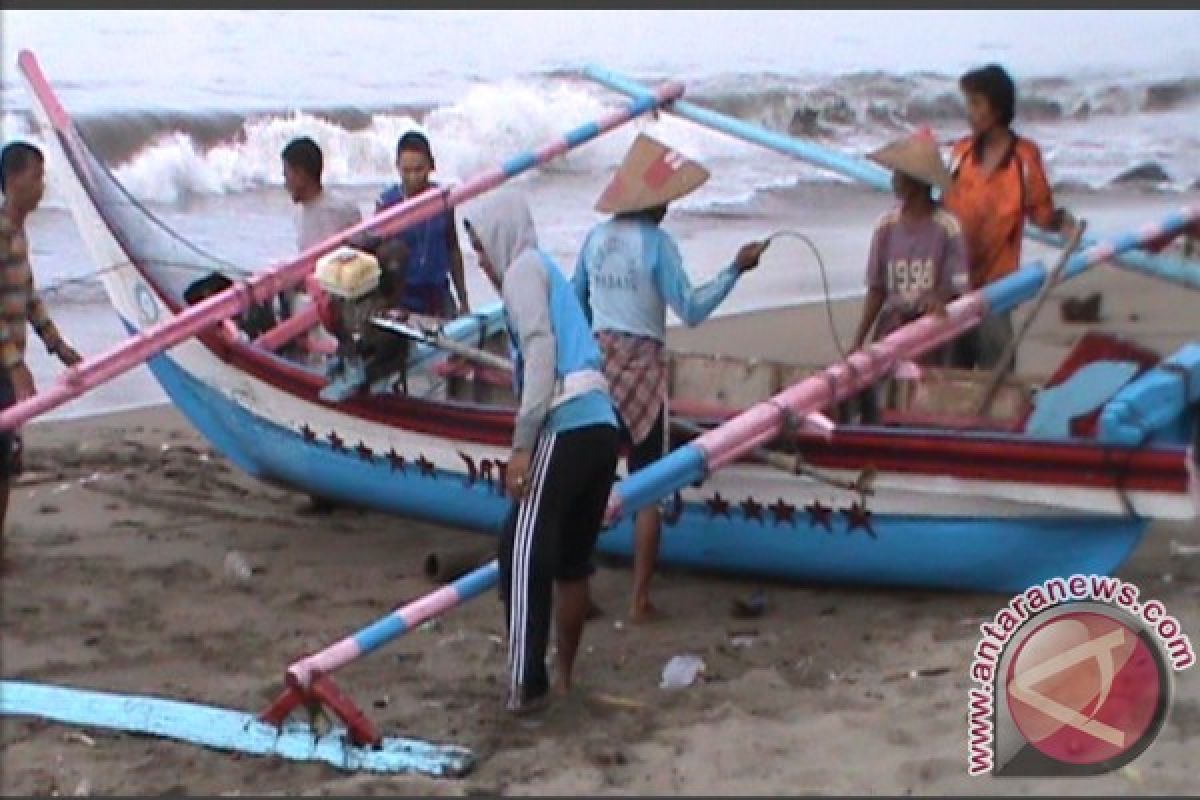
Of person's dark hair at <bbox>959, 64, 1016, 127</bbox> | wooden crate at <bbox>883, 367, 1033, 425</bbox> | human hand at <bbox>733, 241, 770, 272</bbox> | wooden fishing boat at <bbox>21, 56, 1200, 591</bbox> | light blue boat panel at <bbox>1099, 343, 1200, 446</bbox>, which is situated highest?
person's dark hair at <bbox>959, 64, 1016, 127</bbox>

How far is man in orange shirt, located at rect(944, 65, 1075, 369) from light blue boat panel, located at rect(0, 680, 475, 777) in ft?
7.87

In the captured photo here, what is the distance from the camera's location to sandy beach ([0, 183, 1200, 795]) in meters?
4.18

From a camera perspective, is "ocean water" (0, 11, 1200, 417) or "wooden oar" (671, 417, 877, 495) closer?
"wooden oar" (671, 417, 877, 495)

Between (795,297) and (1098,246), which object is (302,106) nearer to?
(795,297)

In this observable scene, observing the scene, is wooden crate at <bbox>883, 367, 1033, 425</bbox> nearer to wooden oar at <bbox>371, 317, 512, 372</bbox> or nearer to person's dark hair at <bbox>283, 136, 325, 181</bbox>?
wooden oar at <bbox>371, 317, 512, 372</bbox>

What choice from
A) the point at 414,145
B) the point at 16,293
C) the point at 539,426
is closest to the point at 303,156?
the point at 414,145

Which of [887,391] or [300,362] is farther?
[300,362]

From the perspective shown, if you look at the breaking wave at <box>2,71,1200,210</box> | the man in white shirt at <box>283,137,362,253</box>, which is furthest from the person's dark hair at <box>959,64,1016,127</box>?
the breaking wave at <box>2,71,1200,210</box>

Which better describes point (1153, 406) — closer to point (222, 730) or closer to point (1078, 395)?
point (1078, 395)

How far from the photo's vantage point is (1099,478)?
16.6 feet

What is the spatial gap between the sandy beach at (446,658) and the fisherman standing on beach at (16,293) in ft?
1.65

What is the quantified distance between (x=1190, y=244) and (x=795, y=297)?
549 centimetres

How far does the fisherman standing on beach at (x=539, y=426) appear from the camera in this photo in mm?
4418

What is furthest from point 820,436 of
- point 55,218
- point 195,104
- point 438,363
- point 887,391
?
point 195,104
